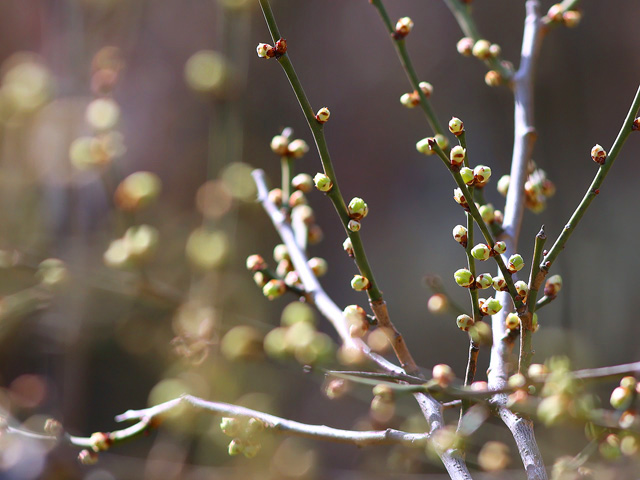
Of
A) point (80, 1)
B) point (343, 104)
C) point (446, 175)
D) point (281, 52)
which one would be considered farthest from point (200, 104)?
point (281, 52)

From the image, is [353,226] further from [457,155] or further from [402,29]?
[402,29]

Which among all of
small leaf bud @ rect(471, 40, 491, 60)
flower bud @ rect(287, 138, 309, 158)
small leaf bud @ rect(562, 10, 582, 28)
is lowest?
flower bud @ rect(287, 138, 309, 158)

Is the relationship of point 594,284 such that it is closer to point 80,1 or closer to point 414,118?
point 414,118

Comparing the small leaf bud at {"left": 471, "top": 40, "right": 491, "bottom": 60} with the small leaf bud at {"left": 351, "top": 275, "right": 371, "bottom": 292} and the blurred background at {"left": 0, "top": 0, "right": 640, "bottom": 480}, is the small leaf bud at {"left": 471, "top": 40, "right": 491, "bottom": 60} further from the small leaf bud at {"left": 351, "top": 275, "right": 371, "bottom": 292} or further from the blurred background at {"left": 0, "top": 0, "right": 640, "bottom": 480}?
the blurred background at {"left": 0, "top": 0, "right": 640, "bottom": 480}

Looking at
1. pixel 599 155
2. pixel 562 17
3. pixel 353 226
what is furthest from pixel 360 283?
pixel 562 17

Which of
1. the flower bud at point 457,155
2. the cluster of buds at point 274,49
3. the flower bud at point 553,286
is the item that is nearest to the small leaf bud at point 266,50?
the cluster of buds at point 274,49

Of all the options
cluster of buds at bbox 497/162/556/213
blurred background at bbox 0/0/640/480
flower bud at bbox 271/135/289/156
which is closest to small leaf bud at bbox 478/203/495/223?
cluster of buds at bbox 497/162/556/213

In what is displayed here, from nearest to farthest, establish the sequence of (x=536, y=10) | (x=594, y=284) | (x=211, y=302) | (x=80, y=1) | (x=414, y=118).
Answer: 1. (x=536, y=10)
2. (x=211, y=302)
3. (x=80, y=1)
4. (x=594, y=284)
5. (x=414, y=118)
